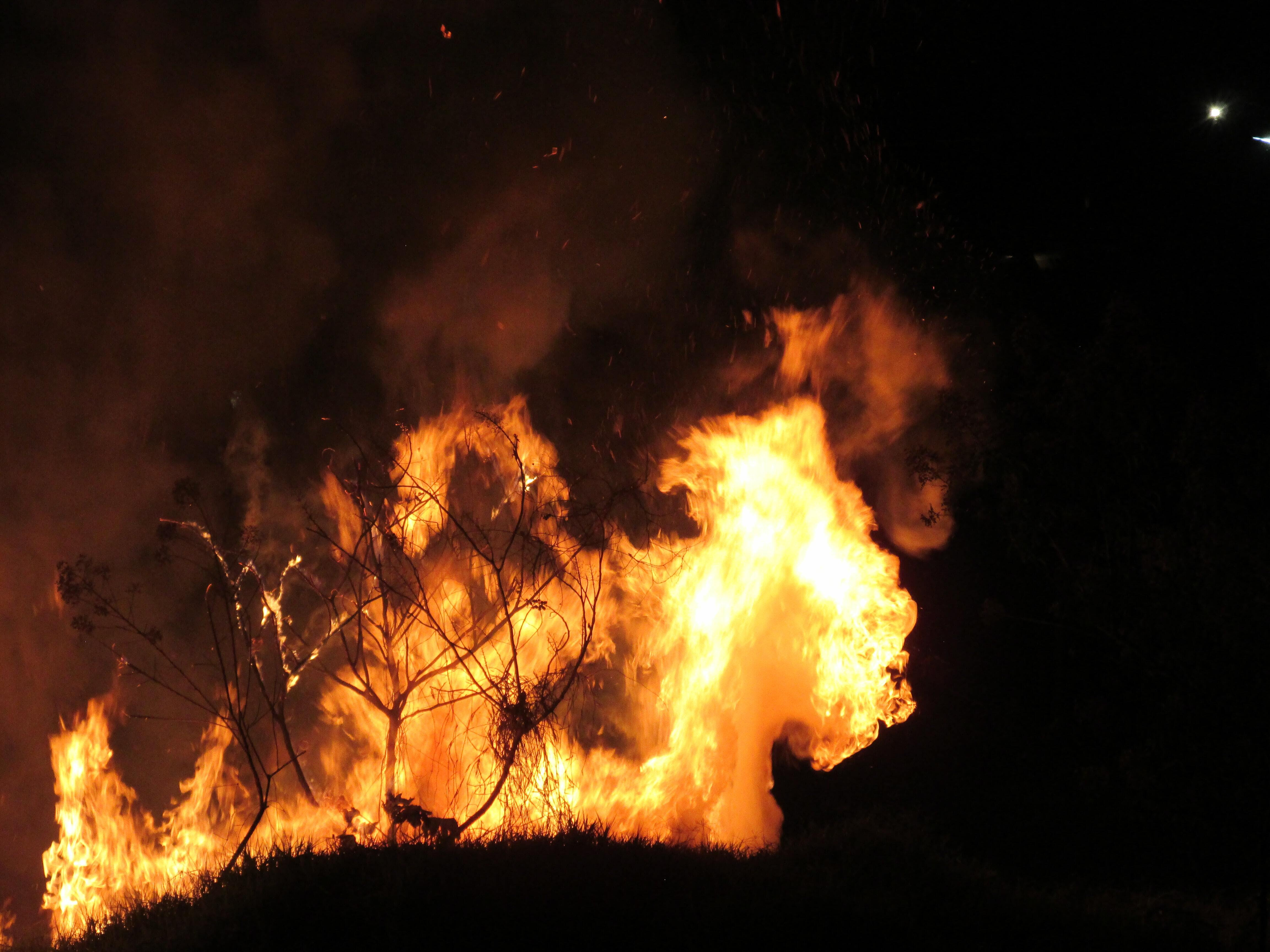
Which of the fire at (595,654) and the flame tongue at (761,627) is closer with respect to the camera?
the fire at (595,654)

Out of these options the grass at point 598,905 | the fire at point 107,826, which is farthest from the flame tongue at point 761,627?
the fire at point 107,826

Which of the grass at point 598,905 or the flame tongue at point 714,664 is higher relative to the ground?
the flame tongue at point 714,664

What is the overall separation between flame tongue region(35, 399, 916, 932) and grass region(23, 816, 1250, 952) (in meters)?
3.05

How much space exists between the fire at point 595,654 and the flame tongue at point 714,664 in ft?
0.09

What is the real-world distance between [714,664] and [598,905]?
5612 mm

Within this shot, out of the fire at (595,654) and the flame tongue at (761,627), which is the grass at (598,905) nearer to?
the fire at (595,654)

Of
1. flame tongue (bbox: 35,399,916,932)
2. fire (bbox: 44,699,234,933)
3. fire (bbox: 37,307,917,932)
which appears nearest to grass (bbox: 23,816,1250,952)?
fire (bbox: 37,307,917,932)

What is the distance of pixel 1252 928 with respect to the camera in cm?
815

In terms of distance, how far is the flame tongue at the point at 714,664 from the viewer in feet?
36.0

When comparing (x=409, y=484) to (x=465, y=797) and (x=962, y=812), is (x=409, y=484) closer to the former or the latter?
(x=465, y=797)

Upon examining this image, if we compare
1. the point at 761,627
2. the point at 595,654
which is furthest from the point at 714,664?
the point at 595,654

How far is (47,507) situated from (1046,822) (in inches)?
570

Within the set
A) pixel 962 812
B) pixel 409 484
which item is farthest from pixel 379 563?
pixel 962 812

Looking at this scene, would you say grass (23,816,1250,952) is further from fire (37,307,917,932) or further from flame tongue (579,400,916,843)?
flame tongue (579,400,916,843)
